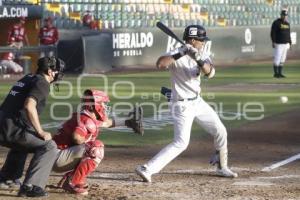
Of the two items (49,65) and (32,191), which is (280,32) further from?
(32,191)

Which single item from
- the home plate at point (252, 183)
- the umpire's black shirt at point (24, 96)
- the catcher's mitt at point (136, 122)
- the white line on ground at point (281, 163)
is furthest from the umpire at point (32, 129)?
the white line on ground at point (281, 163)

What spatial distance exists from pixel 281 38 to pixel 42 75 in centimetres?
1734

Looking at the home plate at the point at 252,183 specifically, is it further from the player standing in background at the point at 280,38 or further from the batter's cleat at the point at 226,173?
the player standing in background at the point at 280,38

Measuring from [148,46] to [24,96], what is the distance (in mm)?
23625

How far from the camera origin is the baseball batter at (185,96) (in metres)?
9.10

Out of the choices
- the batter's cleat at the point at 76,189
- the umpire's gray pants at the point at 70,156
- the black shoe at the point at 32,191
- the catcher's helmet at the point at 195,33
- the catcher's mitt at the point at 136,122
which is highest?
the catcher's helmet at the point at 195,33

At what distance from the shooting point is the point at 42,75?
822cm

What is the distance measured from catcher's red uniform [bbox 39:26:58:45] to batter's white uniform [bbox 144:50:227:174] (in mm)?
17326

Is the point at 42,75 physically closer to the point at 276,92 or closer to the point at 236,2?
the point at 276,92

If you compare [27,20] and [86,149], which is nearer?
[86,149]

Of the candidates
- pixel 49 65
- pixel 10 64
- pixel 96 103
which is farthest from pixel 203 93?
pixel 49 65

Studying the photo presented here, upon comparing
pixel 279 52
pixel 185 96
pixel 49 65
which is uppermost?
pixel 49 65

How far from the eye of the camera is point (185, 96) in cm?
928

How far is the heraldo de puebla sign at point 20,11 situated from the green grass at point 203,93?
2.77m
